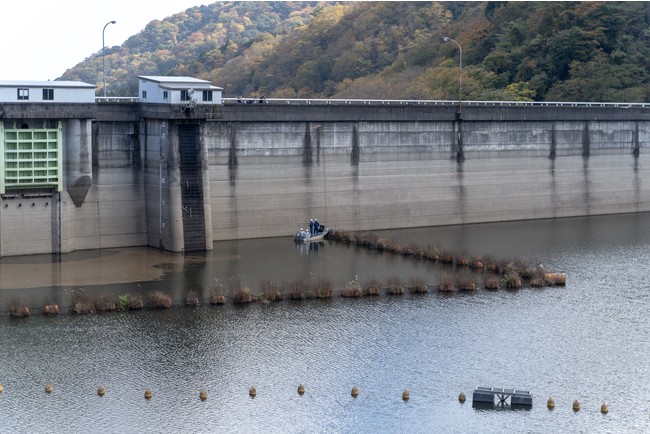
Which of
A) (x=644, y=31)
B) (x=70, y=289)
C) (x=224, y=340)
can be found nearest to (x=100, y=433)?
(x=224, y=340)

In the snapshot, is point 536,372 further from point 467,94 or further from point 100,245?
point 467,94

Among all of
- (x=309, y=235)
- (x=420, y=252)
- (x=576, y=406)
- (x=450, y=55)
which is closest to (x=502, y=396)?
(x=576, y=406)

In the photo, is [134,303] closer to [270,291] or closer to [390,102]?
[270,291]

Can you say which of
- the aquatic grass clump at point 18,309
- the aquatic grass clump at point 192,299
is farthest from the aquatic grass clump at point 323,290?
the aquatic grass clump at point 18,309

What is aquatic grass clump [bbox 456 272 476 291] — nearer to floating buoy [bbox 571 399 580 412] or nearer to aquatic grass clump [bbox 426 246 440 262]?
aquatic grass clump [bbox 426 246 440 262]

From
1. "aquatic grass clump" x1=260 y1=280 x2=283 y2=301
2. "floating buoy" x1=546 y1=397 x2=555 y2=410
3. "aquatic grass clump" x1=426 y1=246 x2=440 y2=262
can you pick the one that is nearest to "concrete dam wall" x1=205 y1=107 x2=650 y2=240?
"aquatic grass clump" x1=426 y1=246 x2=440 y2=262

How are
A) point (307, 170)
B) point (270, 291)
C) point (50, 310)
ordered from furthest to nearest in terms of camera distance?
point (307, 170) < point (270, 291) < point (50, 310)
